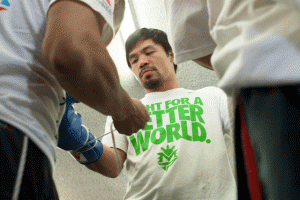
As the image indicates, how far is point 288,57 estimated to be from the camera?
214 mm

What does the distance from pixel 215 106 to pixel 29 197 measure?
835mm

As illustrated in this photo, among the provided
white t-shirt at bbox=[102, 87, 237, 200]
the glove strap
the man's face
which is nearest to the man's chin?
the man's face

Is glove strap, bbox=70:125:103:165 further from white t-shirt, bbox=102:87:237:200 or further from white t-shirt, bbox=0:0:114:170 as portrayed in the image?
white t-shirt, bbox=0:0:114:170

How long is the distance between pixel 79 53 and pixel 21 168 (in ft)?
0.61

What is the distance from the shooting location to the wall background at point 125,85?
54.4 inches

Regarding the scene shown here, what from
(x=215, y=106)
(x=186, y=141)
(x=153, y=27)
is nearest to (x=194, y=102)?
(x=215, y=106)

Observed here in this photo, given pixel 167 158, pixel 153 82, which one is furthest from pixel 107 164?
pixel 153 82

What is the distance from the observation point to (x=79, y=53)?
0.33 m

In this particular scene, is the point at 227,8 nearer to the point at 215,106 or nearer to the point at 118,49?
the point at 215,106

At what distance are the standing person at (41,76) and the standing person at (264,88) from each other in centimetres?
20

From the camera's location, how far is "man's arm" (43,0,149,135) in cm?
33

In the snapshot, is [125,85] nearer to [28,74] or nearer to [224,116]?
[224,116]

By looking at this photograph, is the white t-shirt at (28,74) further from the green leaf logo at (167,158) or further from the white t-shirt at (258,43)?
the green leaf logo at (167,158)

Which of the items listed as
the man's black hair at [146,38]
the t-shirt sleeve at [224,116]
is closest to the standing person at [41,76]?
the t-shirt sleeve at [224,116]
